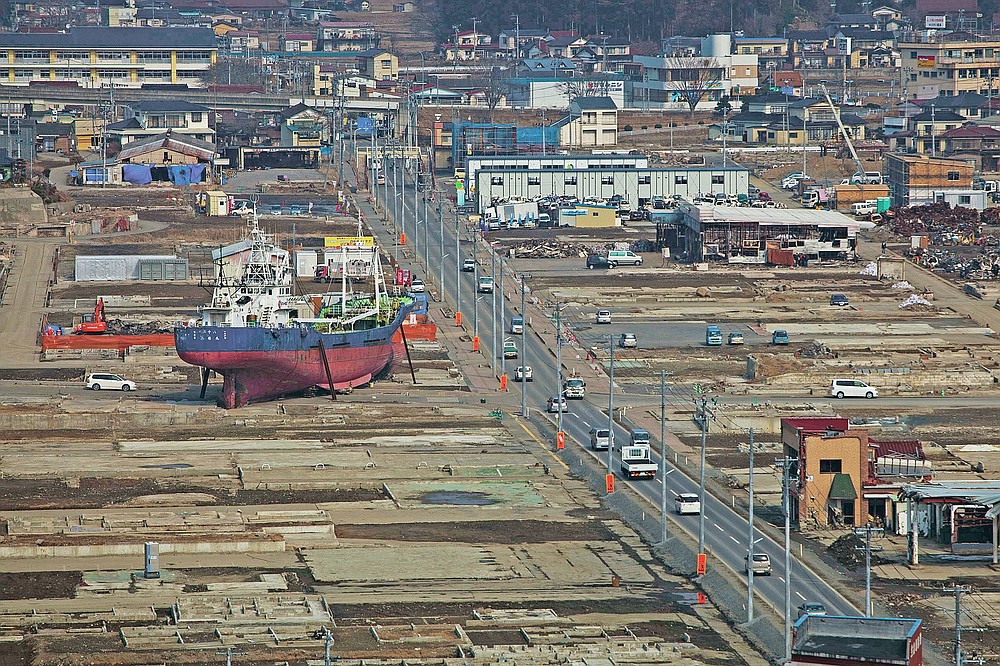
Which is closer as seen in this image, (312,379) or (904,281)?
(312,379)

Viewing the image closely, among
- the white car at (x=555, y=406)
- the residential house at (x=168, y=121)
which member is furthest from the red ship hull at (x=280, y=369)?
the residential house at (x=168, y=121)

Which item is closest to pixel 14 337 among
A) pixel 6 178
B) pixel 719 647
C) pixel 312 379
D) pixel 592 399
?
pixel 312 379

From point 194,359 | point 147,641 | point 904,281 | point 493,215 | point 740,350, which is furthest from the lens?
point 493,215

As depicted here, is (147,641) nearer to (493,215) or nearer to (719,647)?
(719,647)

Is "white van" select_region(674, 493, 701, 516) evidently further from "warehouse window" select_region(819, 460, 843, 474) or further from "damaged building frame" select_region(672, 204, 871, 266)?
"damaged building frame" select_region(672, 204, 871, 266)

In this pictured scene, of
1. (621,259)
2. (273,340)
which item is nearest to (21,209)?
(621,259)

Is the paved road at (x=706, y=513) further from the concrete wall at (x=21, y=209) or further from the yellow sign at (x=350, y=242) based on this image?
the concrete wall at (x=21, y=209)

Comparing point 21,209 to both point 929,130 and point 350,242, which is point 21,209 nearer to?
point 350,242
